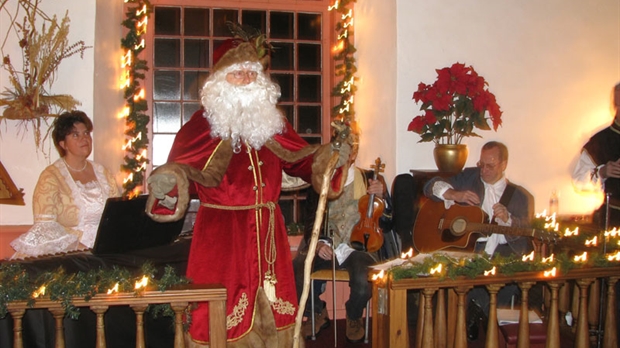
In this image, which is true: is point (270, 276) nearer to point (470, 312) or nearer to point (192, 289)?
point (192, 289)

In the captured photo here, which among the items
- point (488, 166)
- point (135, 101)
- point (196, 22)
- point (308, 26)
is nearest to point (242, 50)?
point (488, 166)

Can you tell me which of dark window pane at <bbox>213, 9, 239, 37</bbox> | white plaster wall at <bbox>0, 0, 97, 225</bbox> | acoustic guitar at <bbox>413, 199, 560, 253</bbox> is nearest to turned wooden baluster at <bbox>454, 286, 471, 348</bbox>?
acoustic guitar at <bbox>413, 199, 560, 253</bbox>

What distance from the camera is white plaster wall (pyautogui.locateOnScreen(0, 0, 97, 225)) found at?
16.4 feet

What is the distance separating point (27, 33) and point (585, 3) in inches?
196

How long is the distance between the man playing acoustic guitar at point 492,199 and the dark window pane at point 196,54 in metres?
2.76

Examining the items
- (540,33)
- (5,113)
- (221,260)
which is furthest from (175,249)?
(540,33)

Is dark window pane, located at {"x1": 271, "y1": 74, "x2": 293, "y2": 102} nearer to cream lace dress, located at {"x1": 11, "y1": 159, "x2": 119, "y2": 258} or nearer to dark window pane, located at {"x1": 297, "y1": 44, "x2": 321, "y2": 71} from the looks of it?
dark window pane, located at {"x1": 297, "y1": 44, "x2": 321, "y2": 71}

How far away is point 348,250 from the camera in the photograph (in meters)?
4.83

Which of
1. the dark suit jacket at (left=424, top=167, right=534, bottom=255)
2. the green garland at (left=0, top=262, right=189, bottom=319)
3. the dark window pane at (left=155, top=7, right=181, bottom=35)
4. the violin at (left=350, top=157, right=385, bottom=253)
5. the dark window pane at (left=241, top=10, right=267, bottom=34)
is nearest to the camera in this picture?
the green garland at (left=0, top=262, right=189, bottom=319)

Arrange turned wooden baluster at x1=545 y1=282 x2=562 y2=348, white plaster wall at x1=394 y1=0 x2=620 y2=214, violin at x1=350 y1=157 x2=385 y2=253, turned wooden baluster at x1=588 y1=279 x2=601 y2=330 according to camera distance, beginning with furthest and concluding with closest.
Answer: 1. white plaster wall at x1=394 y1=0 x2=620 y2=214
2. violin at x1=350 y1=157 x2=385 y2=253
3. turned wooden baluster at x1=588 y1=279 x2=601 y2=330
4. turned wooden baluster at x1=545 y1=282 x2=562 y2=348

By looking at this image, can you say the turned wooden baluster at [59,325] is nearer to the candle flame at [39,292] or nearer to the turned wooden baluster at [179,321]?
the candle flame at [39,292]

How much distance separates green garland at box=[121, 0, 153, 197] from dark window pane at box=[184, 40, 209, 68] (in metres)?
0.53

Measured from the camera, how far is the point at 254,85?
137 inches

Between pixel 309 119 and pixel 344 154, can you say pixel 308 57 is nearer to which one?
pixel 309 119
